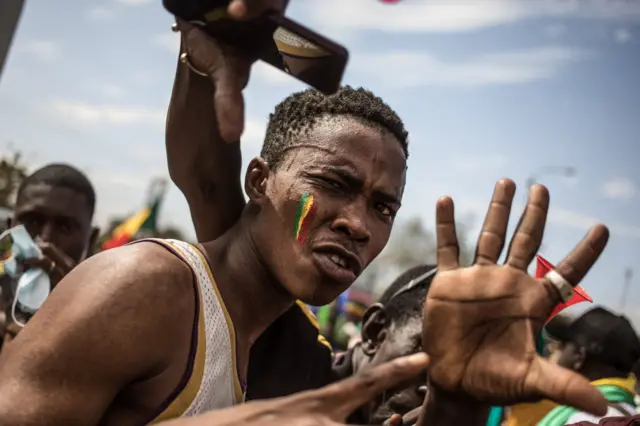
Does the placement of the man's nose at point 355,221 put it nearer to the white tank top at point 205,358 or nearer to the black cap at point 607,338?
→ the white tank top at point 205,358

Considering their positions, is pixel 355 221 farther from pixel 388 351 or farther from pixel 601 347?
pixel 601 347

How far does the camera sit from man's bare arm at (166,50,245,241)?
7.38 ft

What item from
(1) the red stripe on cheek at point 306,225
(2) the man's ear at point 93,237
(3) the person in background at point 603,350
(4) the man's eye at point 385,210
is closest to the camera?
(1) the red stripe on cheek at point 306,225

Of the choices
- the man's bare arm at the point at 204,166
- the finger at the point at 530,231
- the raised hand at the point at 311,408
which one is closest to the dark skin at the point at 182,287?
the man's bare arm at the point at 204,166

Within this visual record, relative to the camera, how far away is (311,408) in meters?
1.44

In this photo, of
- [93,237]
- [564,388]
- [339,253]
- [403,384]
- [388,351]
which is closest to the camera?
[564,388]

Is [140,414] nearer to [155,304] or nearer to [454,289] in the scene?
[155,304]

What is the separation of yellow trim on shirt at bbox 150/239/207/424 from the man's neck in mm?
218

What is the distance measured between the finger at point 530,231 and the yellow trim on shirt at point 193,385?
0.88 m

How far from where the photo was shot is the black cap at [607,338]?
4.57 metres

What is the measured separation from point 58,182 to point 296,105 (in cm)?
220

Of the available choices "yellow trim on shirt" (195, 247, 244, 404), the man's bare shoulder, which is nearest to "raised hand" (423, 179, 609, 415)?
"yellow trim on shirt" (195, 247, 244, 404)

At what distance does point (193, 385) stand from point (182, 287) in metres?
0.27

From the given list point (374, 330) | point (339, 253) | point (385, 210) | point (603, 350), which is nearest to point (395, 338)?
point (374, 330)
